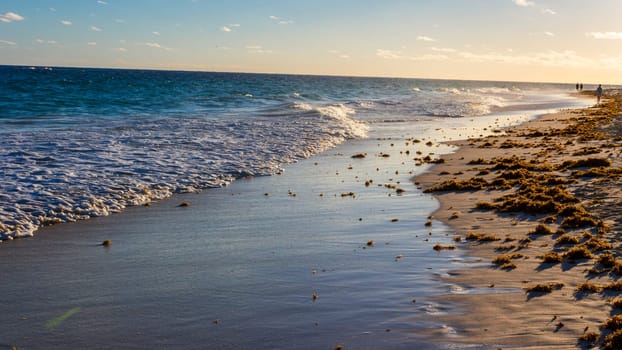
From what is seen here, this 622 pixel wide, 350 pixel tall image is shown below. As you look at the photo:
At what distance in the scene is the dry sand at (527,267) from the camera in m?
6.33

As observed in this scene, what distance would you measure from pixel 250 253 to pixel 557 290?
477 cm

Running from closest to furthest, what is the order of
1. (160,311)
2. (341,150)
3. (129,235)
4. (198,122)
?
(160,311)
(129,235)
(341,150)
(198,122)

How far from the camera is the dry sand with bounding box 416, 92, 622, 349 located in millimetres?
6328

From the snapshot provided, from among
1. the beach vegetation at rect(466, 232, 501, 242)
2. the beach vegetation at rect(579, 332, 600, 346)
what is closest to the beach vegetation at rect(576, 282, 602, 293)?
the beach vegetation at rect(579, 332, 600, 346)

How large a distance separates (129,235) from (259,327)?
5.11 m

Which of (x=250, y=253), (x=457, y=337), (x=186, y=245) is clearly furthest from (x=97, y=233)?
(x=457, y=337)

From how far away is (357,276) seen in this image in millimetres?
8297

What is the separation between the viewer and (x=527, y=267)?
8.69 metres

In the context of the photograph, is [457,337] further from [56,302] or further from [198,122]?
[198,122]

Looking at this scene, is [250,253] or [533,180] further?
[533,180]

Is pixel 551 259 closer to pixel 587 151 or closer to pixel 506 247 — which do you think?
pixel 506 247

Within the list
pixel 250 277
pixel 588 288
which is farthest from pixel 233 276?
pixel 588 288

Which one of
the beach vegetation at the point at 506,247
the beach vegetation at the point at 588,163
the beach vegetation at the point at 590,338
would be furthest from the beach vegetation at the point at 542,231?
the beach vegetation at the point at 588,163

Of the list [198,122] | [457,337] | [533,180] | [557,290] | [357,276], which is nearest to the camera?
[457,337]
